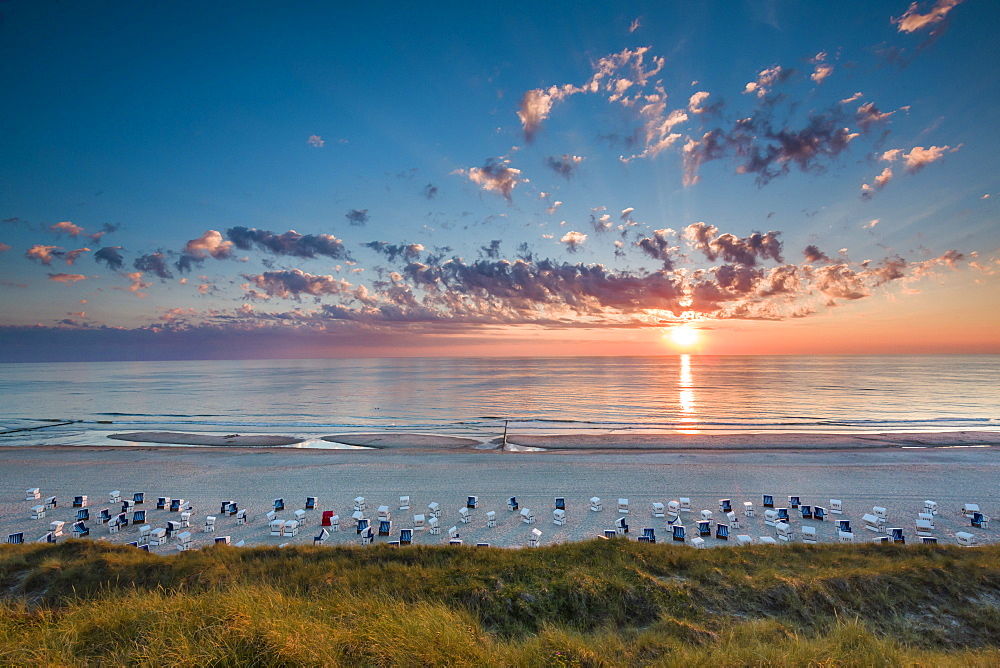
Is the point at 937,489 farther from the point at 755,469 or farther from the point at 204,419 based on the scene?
the point at 204,419

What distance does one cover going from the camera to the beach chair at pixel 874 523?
18.3 m

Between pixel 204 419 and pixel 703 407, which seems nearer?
pixel 204 419

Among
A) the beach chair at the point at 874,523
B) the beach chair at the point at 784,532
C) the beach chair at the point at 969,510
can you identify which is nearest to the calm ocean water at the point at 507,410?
the beach chair at the point at 969,510

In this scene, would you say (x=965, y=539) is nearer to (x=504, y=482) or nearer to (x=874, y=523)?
(x=874, y=523)

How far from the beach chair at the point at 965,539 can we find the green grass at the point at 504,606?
3445 millimetres

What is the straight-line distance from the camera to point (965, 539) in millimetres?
16547

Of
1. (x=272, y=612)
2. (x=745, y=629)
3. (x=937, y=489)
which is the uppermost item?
(x=272, y=612)

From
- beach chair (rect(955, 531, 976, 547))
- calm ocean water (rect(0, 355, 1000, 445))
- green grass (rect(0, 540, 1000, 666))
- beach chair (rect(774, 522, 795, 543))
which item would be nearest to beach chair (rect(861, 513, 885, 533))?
beach chair (rect(955, 531, 976, 547))

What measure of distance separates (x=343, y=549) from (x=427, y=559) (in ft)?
10.1

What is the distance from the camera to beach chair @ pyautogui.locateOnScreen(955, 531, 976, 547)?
16.3 metres

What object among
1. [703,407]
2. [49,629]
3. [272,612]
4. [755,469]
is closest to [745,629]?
[272,612]

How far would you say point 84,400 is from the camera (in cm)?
6812

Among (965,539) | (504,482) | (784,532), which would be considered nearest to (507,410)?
(504,482)

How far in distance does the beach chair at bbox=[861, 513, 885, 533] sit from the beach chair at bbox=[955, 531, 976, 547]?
223cm
